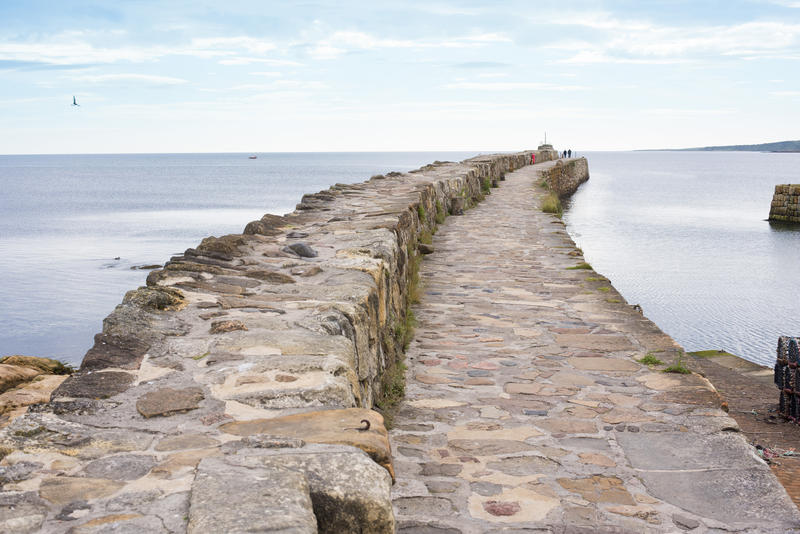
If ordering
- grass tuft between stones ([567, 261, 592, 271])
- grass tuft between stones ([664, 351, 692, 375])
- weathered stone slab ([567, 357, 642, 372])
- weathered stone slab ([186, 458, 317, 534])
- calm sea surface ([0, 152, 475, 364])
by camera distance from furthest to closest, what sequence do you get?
calm sea surface ([0, 152, 475, 364]), grass tuft between stones ([567, 261, 592, 271]), weathered stone slab ([567, 357, 642, 372]), grass tuft between stones ([664, 351, 692, 375]), weathered stone slab ([186, 458, 317, 534])

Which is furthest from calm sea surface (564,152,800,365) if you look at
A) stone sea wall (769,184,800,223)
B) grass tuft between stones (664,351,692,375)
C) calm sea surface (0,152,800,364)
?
grass tuft between stones (664,351,692,375)

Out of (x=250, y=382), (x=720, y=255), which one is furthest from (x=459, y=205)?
(x=720, y=255)

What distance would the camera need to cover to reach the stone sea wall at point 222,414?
6.23 ft

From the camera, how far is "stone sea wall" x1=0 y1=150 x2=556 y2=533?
1.90m

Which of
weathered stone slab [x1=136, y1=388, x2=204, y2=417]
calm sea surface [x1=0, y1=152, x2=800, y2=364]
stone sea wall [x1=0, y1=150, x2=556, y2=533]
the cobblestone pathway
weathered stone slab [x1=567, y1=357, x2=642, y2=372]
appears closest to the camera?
stone sea wall [x1=0, y1=150, x2=556, y2=533]

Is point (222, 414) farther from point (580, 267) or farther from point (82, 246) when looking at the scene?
point (82, 246)

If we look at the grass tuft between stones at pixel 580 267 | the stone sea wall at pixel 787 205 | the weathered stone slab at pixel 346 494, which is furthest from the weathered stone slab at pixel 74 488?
the stone sea wall at pixel 787 205

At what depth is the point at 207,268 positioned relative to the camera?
4.83 metres

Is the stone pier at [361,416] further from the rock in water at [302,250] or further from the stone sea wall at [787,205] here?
the stone sea wall at [787,205]

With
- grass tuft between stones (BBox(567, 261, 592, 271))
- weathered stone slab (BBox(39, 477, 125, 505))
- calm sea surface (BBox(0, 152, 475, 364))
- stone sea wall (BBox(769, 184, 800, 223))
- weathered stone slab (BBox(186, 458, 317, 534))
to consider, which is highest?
weathered stone slab (BBox(186, 458, 317, 534))

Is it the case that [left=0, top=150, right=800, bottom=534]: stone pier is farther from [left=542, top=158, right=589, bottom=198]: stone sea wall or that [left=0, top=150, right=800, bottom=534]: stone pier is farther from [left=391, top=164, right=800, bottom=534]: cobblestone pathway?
[left=542, top=158, right=589, bottom=198]: stone sea wall

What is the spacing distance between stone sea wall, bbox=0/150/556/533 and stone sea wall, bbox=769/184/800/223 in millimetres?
35416

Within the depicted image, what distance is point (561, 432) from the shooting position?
4125mm

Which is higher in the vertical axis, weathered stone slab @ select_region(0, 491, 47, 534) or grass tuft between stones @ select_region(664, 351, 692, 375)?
weathered stone slab @ select_region(0, 491, 47, 534)
